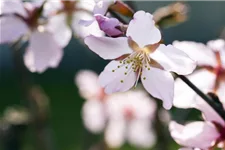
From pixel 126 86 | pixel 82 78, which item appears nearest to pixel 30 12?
pixel 126 86

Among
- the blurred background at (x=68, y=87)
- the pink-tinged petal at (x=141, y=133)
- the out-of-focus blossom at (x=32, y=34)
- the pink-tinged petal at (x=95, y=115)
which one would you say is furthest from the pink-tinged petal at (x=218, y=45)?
the pink-tinged petal at (x=141, y=133)

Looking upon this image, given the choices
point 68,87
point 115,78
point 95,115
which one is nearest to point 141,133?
point 95,115

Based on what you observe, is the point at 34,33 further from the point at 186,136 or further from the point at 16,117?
the point at 16,117

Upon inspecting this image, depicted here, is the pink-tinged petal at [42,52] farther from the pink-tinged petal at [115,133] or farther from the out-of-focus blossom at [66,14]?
the pink-tinged petal at [115,133]

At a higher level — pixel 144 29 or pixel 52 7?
pixel 144 29

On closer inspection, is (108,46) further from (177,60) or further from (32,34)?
(32,34)

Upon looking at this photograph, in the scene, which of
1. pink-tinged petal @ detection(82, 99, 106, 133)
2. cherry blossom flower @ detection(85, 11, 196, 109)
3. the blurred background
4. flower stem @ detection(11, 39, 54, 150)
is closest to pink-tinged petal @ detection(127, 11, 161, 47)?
cherry blossom flower @ detection(85, 11, 196, 109)
